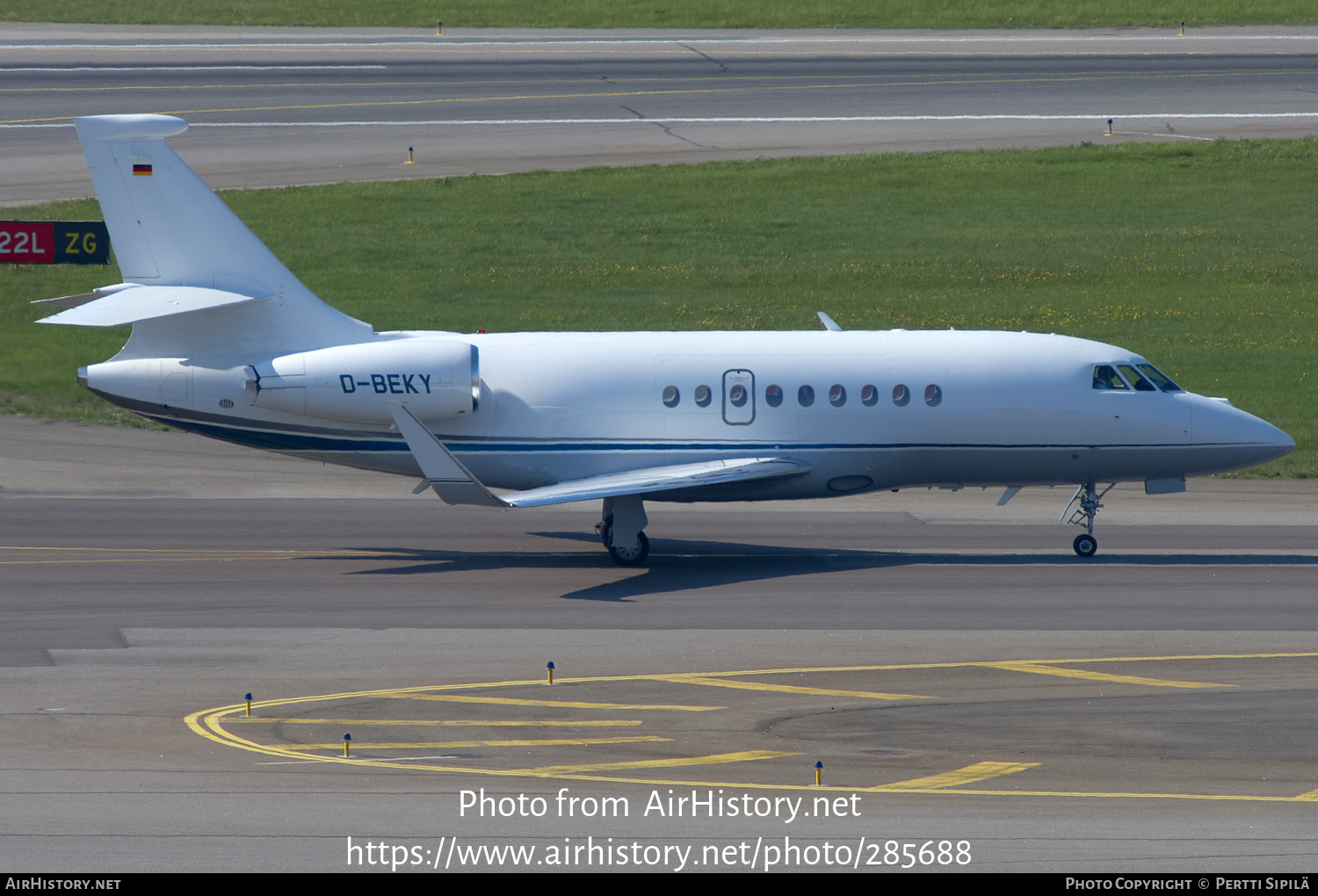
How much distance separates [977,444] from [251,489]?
1604cm

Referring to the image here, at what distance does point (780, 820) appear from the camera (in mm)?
14672

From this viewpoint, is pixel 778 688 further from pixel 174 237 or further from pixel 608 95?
pixel 608 95

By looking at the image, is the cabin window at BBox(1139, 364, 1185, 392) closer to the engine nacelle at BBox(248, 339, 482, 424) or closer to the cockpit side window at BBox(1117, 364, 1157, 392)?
the cockpit side window at BBox(1117, 364, 1157, 392)

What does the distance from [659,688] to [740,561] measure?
26.6 feet

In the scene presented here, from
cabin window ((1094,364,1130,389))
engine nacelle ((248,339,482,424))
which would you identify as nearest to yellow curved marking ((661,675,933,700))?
engine nacelle ((248,339,482,424))

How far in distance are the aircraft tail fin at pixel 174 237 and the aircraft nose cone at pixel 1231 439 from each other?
1567 centimetres

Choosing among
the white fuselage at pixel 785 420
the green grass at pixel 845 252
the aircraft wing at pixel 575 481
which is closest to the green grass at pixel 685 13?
the green grass at pixel 845 252

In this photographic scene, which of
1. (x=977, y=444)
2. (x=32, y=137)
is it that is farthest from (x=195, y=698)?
(x=32, y=137)

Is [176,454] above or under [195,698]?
above

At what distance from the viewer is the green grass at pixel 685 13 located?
73312mm

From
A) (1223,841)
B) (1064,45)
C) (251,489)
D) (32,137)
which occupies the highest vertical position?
(1064,45)

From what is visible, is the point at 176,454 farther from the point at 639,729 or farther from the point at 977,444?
the point at 639,729

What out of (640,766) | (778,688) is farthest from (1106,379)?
(640,766)

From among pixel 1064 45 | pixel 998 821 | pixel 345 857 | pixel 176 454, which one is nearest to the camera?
pixel 345 857
